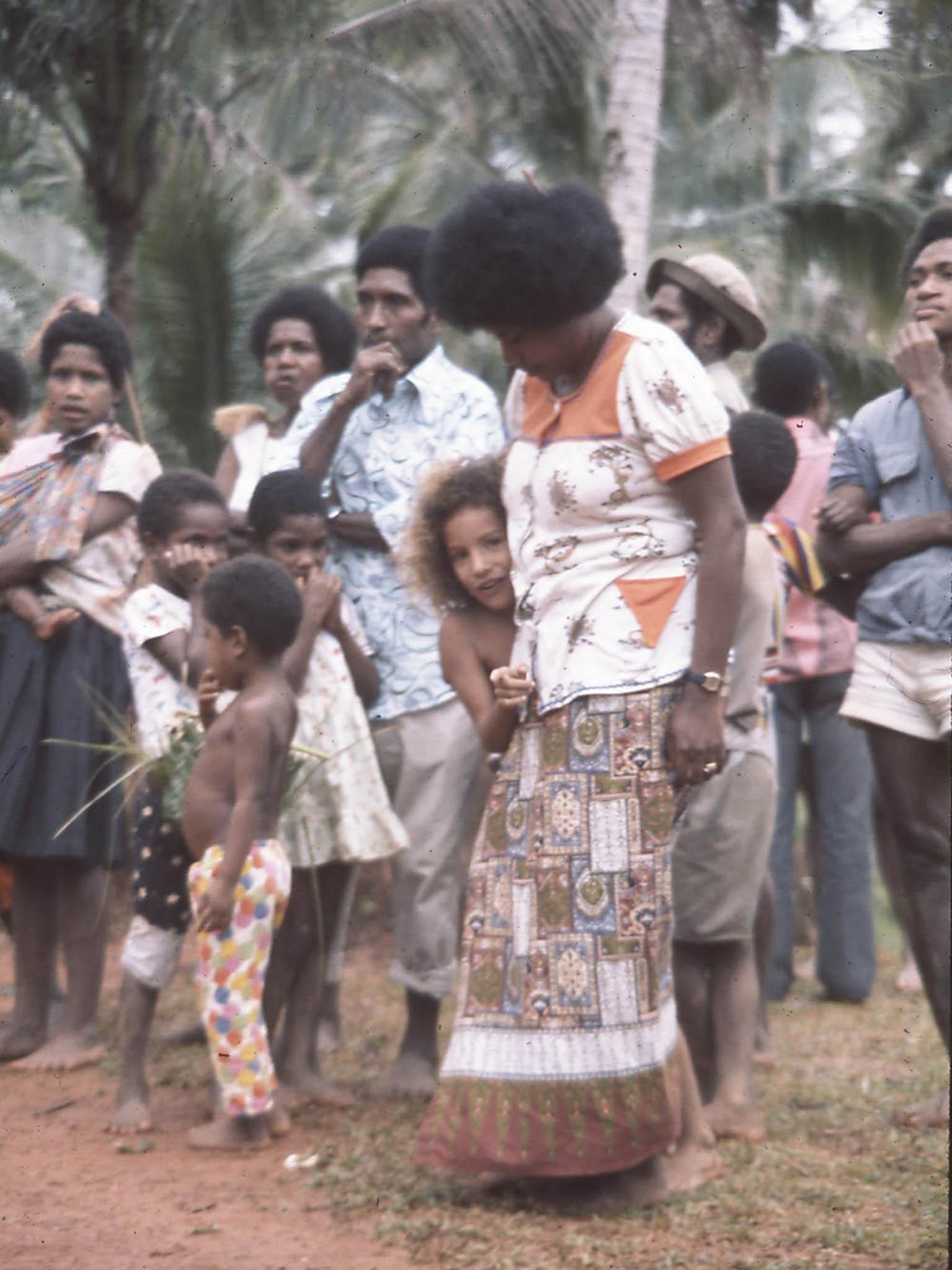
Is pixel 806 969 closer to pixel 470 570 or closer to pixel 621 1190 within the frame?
pixel 621 1190

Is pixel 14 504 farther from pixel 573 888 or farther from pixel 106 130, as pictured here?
pixel 106 130

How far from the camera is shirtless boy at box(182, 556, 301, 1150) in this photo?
4148mm

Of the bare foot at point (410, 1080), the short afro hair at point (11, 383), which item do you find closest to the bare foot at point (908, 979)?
the bare foot at point (410, 1080)

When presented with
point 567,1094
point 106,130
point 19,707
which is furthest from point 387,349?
point 106,130

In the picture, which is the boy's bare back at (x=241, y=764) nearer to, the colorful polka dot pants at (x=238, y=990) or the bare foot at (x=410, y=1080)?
the colorful polka dot pants at (x=238, y=990)

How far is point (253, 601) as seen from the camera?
420 cm

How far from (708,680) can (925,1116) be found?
1673 millimetres

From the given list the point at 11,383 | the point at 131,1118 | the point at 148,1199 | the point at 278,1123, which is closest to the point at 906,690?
the point at 278,1123

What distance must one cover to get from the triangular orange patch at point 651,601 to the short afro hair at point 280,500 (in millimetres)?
1334

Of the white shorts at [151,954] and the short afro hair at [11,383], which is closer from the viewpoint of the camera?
the white shorts at [151,954]

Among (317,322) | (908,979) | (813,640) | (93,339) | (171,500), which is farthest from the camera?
(908,979)

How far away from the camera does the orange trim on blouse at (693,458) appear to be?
3.56 meters

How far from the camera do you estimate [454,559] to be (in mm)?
3998

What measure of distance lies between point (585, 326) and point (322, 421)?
143 cm
